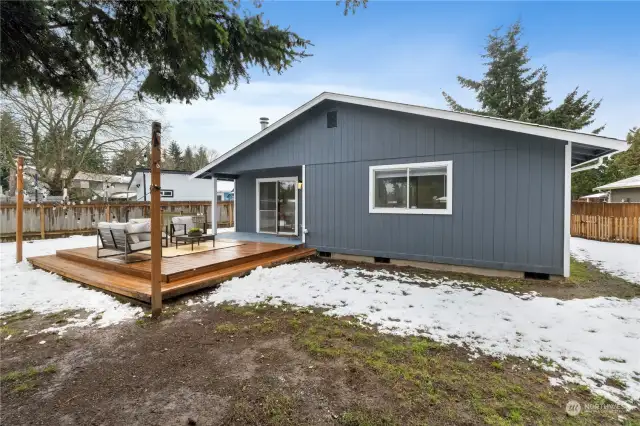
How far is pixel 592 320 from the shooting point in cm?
362

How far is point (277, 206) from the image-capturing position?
997 centimetres

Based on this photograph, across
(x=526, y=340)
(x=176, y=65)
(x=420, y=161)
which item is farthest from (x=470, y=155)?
(x=176, y=65)

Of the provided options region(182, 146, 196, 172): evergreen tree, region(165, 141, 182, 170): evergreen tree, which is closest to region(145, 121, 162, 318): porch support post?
region(182, 146, 196, 172): evergreen tree

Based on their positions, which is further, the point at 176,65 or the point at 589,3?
the point at 589,3

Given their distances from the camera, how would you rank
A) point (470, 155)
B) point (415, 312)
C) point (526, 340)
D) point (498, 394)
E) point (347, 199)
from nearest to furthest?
point (498, 394)
point (526, 340)
point (415, 312)
point (470, 155)
point (347, 199)

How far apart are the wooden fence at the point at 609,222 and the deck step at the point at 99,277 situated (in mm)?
14224

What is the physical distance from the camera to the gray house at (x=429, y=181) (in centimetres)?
543

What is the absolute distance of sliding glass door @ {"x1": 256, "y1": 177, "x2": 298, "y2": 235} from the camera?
31.8ft

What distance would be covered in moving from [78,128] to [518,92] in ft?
75.2

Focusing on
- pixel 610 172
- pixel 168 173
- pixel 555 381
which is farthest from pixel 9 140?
pixel 610 172

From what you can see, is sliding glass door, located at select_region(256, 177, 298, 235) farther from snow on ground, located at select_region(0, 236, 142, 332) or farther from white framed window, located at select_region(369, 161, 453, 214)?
snow on ground, located at select_region(0, 236, 142, 332)

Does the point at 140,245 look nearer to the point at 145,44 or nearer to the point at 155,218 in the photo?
the point at 155,218

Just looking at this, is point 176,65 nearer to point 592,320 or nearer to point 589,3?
point 592,320

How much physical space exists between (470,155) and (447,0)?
335cm
